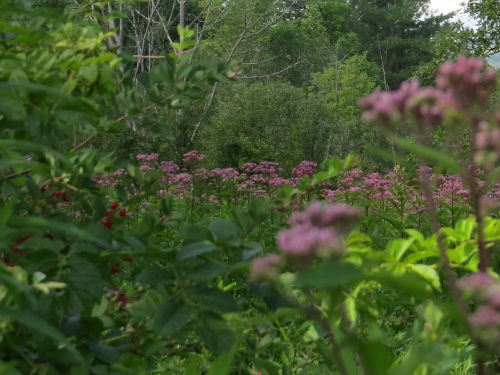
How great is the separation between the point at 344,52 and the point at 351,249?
1299 inches

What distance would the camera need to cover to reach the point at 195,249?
37.3 inches

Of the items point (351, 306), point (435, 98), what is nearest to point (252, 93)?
point (351, 306)

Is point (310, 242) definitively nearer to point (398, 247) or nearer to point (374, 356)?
point (374, 356)

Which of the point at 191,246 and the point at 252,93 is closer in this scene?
the point at 191,246

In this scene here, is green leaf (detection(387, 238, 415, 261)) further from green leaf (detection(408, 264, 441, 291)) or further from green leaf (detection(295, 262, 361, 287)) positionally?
green leaf (detection(295, 262, 361, 287))

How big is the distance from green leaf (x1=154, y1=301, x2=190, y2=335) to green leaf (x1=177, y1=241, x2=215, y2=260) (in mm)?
95

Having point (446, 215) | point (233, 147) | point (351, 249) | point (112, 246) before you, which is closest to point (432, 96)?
point (351, 249)

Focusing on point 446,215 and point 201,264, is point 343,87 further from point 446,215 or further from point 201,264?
point 201,264

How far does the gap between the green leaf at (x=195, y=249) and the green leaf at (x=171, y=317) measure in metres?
0.09

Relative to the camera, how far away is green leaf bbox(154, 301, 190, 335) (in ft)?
3.02

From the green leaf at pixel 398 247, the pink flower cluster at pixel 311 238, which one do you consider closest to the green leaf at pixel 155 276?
the pink flower cluster at pixel 311 238

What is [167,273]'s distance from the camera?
99cm

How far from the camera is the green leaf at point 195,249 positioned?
92 cm

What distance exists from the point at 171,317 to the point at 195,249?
5.0 inches
